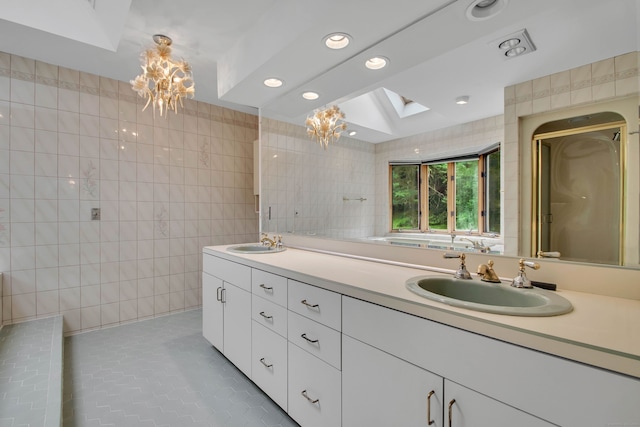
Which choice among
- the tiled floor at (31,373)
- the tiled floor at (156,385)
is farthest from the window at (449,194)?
the tiled floor at (31,373)

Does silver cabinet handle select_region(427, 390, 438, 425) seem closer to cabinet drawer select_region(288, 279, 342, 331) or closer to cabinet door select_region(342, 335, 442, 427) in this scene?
cabinet door select_region(342, 335, 442, 427)

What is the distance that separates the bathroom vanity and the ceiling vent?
1048 mm

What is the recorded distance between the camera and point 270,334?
5.70 feet

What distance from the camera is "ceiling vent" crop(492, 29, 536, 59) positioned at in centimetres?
128

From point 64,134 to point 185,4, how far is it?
1.84 m

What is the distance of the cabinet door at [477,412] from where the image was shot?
30.7 inches

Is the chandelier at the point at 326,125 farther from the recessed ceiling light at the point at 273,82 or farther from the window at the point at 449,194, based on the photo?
the window at the point at 449,194

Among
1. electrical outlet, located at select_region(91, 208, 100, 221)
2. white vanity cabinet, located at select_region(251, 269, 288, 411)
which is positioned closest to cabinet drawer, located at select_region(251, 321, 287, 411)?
white vanity cabinet, located at select_region(251, 269, 288, 411)

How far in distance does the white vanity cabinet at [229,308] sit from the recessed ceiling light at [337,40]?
4.95 feet

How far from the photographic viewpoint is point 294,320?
5.10ft

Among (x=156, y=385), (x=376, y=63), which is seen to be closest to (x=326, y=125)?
(x=376, y=63)

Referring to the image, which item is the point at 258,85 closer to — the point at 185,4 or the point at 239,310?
the point at 185,4

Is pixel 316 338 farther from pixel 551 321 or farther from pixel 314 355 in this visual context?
pixel 551 321

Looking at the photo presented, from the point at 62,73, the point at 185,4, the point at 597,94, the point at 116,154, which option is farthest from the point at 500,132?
the point at 62,73
